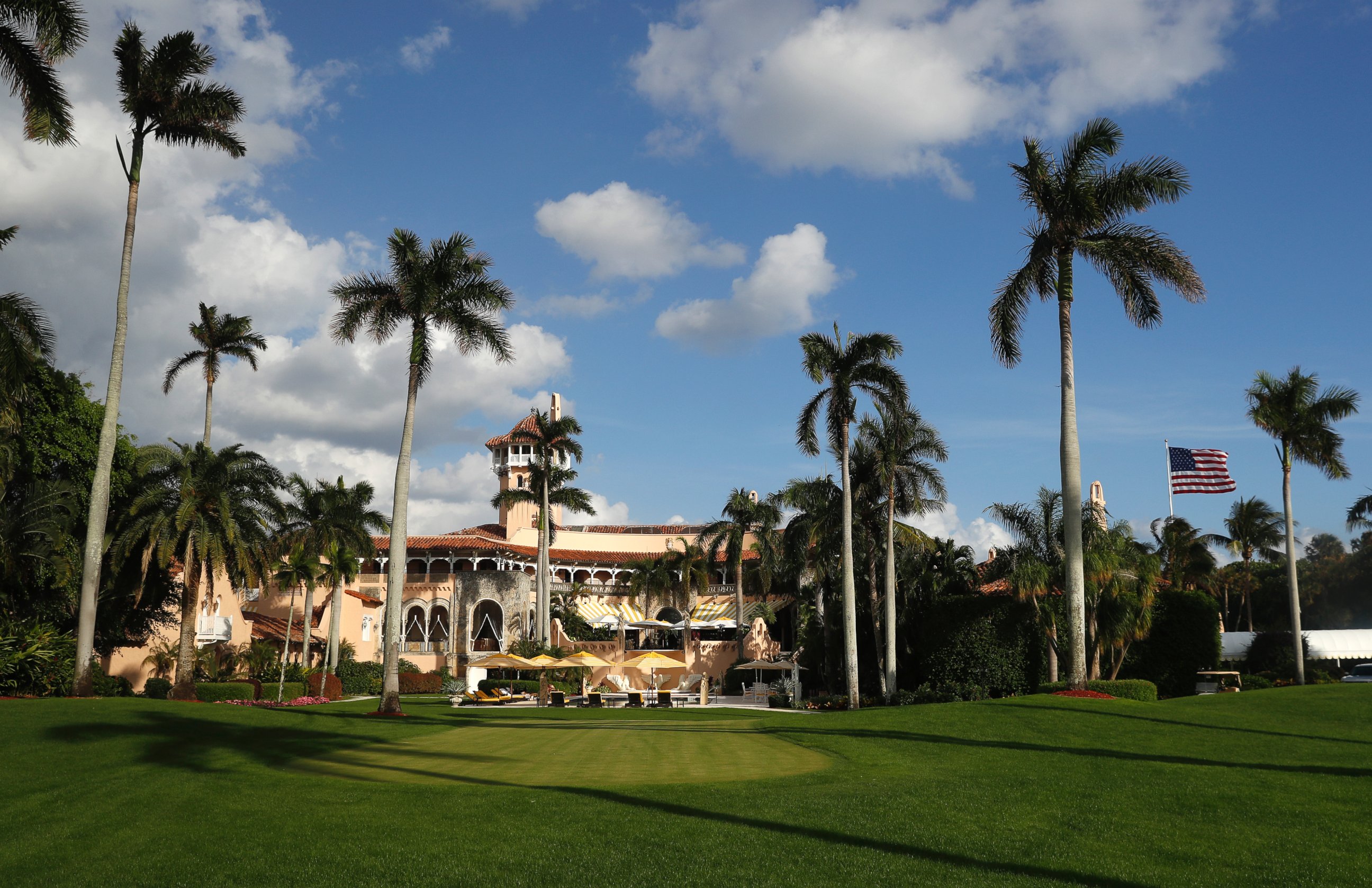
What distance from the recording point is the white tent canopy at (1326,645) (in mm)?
51281

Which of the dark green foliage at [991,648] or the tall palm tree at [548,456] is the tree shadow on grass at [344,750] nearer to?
the dark green foliage at [991,648]

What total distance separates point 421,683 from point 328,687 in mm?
10327

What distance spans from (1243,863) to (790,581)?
51305 millimetres

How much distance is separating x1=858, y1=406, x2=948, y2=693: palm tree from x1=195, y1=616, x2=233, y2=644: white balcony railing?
3343cm

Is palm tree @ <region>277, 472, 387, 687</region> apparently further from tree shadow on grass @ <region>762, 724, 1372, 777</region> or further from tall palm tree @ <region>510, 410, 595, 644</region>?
tree shadow on grass @ <region>762, 724, 1372, 777</region>

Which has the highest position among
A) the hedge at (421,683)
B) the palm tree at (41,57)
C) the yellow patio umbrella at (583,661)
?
the palm tree at (41,57)

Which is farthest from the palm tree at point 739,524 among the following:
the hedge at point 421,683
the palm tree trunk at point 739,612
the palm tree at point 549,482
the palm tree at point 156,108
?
the palm tree at point 156,108

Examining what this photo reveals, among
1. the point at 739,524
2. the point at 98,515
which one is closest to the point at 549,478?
the point at 739,524

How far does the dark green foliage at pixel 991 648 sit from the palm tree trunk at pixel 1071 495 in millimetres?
8860

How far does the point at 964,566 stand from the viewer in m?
42.8

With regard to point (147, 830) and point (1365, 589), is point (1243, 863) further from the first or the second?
point (1365, 589)

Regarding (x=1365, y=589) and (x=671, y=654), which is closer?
(x=671, y=654)

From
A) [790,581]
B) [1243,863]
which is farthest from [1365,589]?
[1243,863]

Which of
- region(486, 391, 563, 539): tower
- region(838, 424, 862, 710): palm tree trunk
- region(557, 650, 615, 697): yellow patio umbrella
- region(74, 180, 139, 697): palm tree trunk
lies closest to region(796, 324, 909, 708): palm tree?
region(838, 424, 862, 710): palm tree trunk
